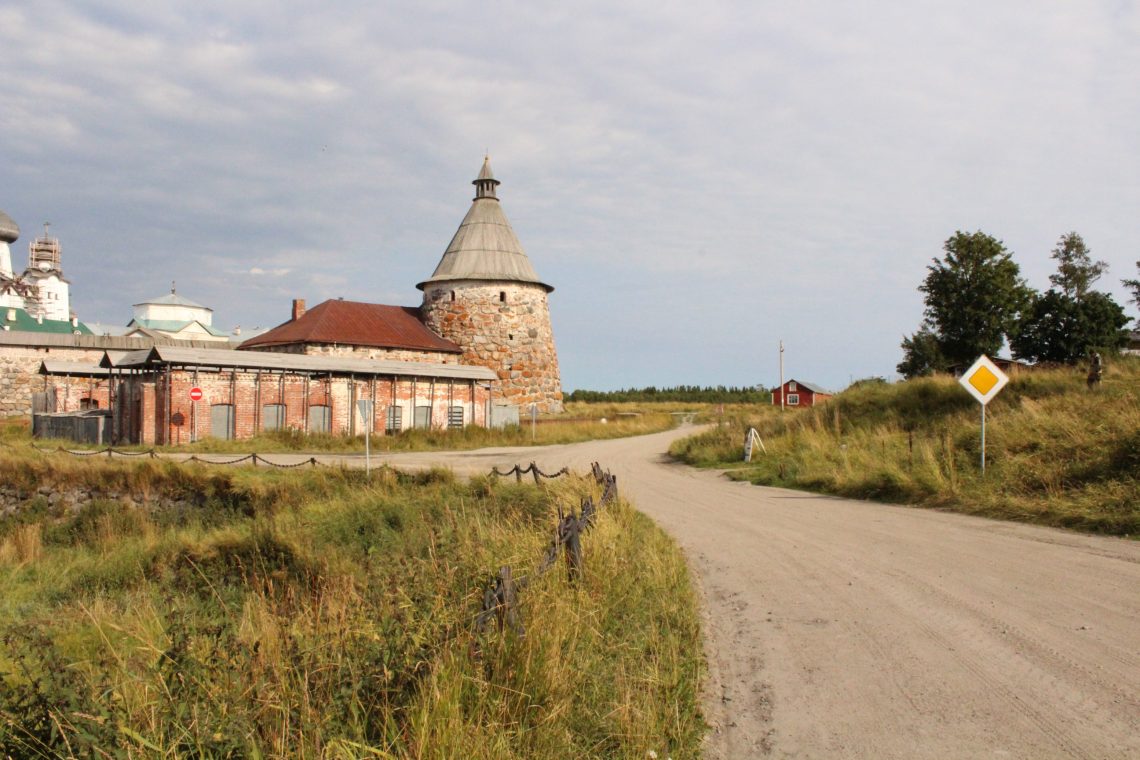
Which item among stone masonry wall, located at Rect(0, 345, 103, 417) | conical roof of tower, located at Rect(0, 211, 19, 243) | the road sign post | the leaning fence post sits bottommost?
the leaning fence post

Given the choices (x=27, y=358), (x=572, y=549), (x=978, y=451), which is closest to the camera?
(x=572, y=549)

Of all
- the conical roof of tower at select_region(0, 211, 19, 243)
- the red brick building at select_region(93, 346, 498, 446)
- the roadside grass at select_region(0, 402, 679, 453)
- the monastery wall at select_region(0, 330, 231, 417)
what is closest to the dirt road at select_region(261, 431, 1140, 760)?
the roadside grass at select_region(0, 402, 679, 453)

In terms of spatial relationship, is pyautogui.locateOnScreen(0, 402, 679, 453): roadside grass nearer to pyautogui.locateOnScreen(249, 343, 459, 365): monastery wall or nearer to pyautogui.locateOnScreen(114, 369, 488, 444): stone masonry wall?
pyautogui.locateOnScreen(114, 369, 488, 444): stone masonry wall

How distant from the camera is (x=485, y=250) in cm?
5241

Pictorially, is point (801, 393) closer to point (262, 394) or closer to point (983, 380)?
point (262, 394)

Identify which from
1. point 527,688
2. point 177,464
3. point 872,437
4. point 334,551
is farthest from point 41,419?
point 527,688

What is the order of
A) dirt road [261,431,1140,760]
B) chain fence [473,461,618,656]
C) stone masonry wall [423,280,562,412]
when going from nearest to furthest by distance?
dirt road [261,431,1140,760], chain fence [473,461,618,656], stone masonry wall [423,280,562,412]

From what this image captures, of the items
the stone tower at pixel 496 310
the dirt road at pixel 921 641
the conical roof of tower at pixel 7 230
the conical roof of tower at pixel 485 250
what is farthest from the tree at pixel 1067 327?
the conical roof of tower at pixel 7 230

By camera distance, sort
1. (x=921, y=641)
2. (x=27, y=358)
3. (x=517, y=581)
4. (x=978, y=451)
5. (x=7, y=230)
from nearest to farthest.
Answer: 1. (x=517, y=581)
2. (x=921, y=641)
3. (x=978, y=451)
4. (x=27, y=358)
5. (x=7, y=230)

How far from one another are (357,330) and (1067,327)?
130 ft

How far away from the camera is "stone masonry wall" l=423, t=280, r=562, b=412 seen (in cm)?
5119

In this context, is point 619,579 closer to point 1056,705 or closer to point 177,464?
point 1056,705

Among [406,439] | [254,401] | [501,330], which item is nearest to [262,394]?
[254,401]

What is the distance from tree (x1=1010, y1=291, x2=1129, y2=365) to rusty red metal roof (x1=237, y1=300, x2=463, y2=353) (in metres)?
32.9
